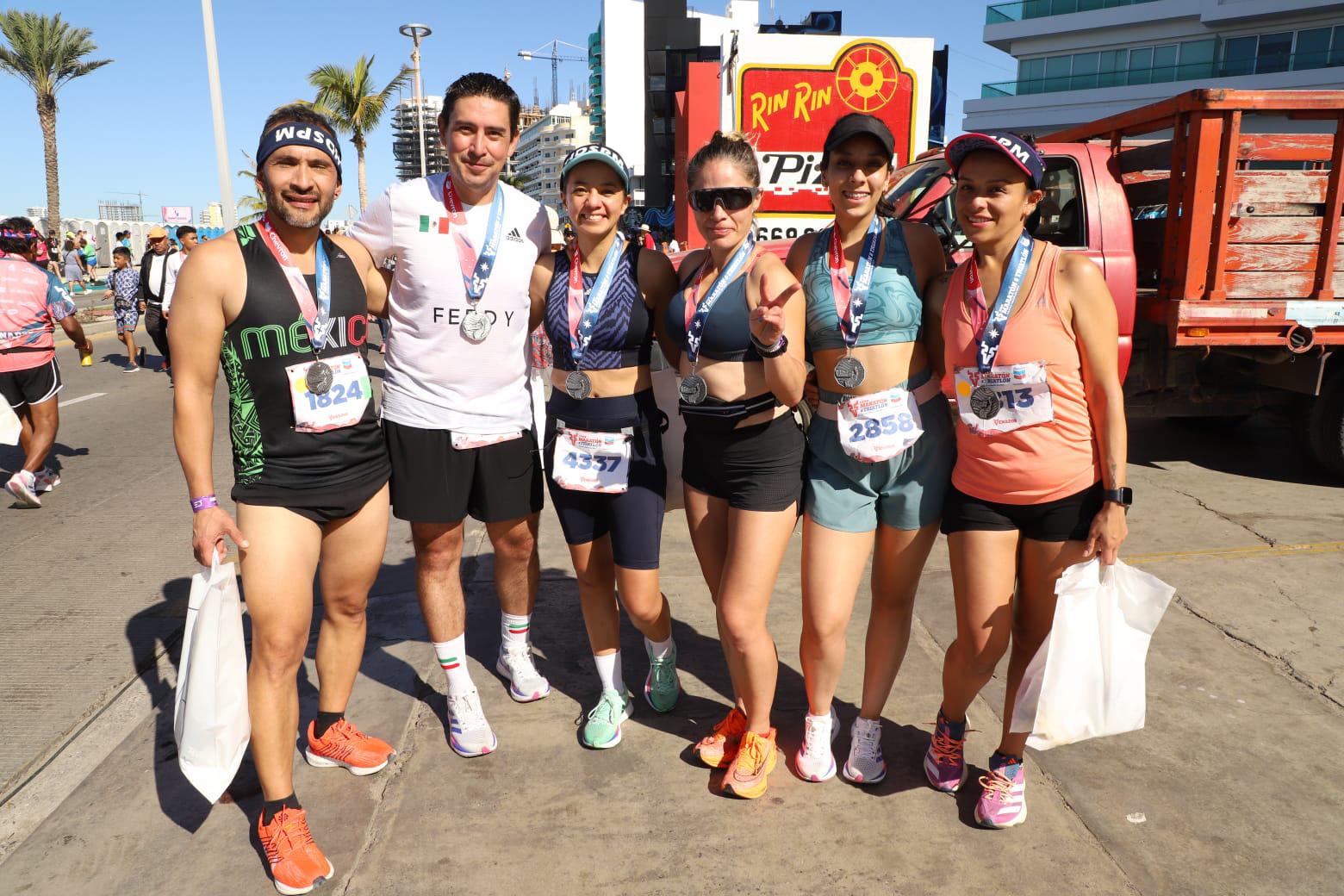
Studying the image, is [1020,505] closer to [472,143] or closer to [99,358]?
[472,143]

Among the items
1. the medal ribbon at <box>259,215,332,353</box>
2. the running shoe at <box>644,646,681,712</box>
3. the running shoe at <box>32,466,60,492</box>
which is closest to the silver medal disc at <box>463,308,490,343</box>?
the medal ribbon at <box>259,215,332,353</box>

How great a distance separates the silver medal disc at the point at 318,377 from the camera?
99.7 inches

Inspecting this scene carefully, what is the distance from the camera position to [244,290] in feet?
7.95

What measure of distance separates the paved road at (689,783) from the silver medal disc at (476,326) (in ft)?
4.71

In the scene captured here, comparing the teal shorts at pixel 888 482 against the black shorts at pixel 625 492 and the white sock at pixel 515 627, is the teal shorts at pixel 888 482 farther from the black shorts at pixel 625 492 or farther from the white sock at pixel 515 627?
the white sock at pixel 515 627

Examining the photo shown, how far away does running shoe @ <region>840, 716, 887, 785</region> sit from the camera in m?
2.80

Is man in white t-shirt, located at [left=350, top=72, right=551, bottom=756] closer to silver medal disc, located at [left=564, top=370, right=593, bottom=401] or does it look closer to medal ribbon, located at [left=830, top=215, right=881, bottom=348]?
silver medal disc, located at [left=564, top=370, right=593, bottom=401]

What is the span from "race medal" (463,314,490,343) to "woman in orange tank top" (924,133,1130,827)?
4.76 ft

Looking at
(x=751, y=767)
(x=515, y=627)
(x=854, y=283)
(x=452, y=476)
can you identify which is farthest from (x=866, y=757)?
(x=452, y=476)

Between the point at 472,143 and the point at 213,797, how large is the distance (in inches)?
81.9

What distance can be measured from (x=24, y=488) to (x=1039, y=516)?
653 centimetres

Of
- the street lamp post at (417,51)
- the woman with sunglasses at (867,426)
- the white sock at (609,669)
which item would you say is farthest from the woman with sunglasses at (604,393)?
the street lamp post at (417,51)

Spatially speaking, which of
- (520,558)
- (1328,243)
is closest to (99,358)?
(520,558)

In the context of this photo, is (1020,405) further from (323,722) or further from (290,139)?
(323,722)
